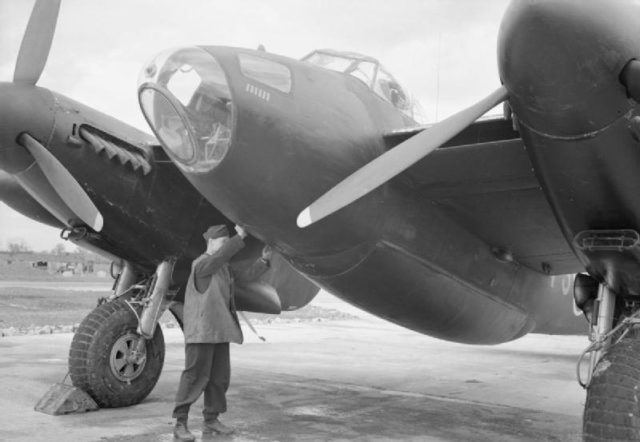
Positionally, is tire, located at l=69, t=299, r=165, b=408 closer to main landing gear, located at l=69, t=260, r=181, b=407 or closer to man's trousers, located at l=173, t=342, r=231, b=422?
main landing gear, located at l=69, t=260, r=181, b=407

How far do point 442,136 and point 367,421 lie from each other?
3231 millimetres

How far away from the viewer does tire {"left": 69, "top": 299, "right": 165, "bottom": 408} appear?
6.60m

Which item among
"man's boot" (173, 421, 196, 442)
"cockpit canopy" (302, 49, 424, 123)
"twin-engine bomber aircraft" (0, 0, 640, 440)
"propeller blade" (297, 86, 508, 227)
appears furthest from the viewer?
"cockpit canopy" (302, 49, 424, 123)

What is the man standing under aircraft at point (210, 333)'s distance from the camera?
17.8 feet

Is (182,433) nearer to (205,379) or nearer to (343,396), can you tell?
(205,379)

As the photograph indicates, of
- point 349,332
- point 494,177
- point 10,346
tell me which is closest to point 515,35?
point 494,177

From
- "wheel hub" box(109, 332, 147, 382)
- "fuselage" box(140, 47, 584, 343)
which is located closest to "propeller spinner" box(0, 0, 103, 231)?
"wheel hub" box(109, 332, 147, 382)

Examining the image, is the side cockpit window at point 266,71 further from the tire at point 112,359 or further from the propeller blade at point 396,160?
the tire at point 112,359

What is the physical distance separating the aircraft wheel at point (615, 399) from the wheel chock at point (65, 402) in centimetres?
464

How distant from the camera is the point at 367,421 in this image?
20.9 feet

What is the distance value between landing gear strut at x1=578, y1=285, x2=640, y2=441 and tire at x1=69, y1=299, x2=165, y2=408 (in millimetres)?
4542

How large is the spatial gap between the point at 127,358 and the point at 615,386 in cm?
486

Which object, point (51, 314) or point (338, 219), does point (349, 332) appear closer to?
point (51, 314)

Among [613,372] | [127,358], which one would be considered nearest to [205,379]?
[127,358]
